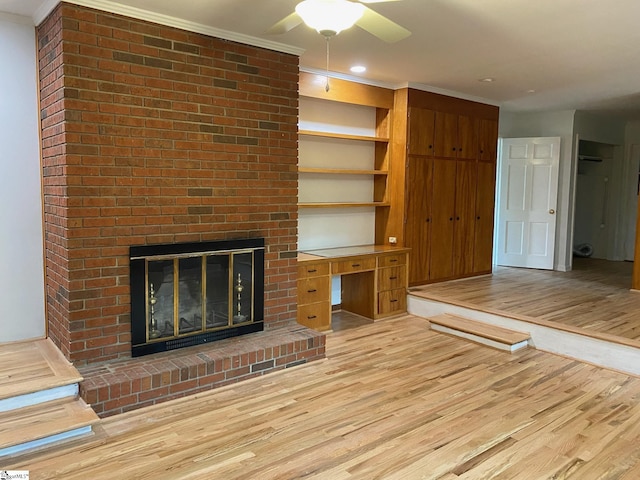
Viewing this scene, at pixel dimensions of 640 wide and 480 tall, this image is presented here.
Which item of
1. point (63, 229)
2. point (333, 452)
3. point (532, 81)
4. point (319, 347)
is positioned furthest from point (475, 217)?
point (63, 229)

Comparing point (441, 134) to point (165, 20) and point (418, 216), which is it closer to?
point (418, 216)

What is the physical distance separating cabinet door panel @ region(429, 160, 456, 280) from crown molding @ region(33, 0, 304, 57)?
259cm

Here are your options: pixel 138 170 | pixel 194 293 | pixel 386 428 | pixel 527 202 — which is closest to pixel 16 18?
pixel 138 170

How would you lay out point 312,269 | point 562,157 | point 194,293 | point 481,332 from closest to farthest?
point 194,293, point 481,332, point 312,269, point 562,157

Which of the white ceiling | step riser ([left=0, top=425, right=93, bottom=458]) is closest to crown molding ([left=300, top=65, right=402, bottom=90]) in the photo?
the white ceiling

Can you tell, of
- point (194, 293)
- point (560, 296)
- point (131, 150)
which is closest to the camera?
point (131, 150)

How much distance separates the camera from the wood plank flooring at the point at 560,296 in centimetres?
427

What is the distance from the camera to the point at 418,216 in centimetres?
555

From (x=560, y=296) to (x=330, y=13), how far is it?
4301 millimetres

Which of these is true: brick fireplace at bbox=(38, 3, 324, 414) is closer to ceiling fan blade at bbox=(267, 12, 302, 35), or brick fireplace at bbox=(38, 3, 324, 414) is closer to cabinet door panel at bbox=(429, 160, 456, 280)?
ceiling fan blade at bbox=(267, 12, 302, 35)

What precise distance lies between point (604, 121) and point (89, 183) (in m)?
7.41

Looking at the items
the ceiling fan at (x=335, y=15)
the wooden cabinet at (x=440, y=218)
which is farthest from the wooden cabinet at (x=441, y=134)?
the ceiling fan at (x=335, y=15)

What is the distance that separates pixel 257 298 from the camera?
3.90m

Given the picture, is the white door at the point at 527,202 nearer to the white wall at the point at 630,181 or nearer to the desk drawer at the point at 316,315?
the white wall at the point at 630,181
